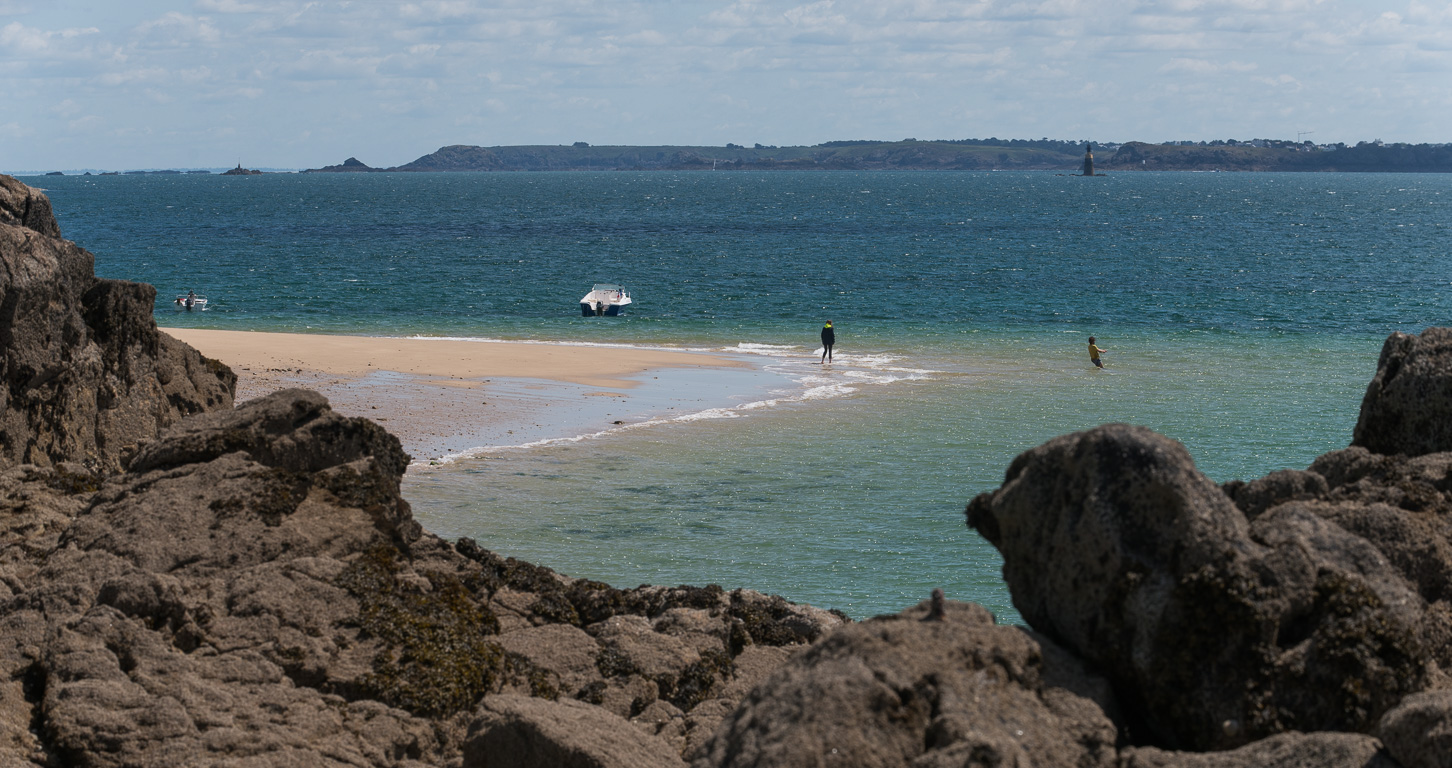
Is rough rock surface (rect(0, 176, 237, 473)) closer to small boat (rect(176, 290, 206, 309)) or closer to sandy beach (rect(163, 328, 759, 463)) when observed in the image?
sandy beach (rect(163, 328, 759, 463))

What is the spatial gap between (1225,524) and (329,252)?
82.0 metres

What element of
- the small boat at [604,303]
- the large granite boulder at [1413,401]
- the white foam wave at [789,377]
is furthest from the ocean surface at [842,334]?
the large granite boulder at [1413,401]

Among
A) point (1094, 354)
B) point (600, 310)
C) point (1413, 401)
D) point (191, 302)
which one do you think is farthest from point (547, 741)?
point (191, 302)

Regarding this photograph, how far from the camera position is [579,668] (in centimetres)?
927

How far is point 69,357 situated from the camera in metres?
13.7

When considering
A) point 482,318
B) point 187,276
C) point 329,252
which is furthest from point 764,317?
point 329,252

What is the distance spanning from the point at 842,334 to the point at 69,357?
35.5 meters

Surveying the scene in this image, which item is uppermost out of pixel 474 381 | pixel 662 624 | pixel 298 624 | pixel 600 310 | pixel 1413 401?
pixel 1413 401

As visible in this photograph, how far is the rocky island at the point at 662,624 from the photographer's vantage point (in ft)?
16.7

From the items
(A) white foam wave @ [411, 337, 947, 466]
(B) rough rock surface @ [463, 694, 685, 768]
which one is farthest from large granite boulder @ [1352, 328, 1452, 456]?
(A) white foam wave @ [411, 337, 947, 466]

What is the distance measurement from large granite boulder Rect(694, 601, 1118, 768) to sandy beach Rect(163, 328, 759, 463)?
63.0 feet

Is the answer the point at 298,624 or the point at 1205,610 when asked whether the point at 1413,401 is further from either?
the point at 298,624

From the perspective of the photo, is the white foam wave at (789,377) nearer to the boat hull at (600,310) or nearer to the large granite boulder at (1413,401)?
the boat hull at (600,310)

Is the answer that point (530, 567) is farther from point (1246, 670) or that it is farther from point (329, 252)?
point (329, 252)
